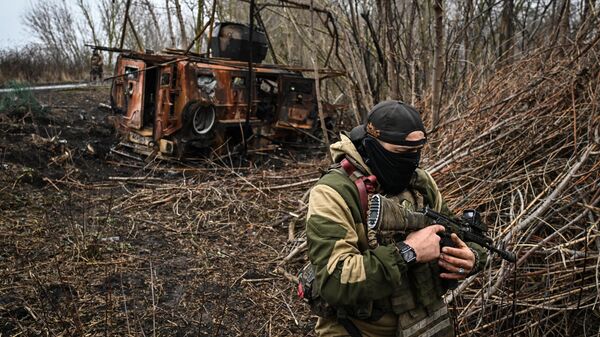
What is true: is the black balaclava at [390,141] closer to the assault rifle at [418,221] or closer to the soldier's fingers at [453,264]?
the assault rifle at [418,221]

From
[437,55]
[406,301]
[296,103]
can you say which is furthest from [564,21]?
[296,103]

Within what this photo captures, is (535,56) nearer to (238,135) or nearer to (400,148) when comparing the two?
(400,148)

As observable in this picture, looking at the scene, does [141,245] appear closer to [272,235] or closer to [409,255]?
[272,235]

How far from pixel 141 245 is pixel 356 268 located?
3838 millimetres

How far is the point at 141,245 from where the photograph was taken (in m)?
5.04

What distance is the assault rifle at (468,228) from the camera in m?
1.97

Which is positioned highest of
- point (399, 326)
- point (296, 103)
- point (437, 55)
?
point (437, 55)

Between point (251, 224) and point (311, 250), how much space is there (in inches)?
155

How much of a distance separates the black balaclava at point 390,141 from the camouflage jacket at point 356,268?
2.3 inches

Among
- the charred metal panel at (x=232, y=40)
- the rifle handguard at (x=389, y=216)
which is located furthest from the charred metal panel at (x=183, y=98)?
the rifle handguard at (x=389, y=216)

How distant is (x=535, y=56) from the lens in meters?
5.46

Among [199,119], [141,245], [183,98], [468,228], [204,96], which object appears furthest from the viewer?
[199,119]

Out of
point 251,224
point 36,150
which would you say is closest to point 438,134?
point 251,224

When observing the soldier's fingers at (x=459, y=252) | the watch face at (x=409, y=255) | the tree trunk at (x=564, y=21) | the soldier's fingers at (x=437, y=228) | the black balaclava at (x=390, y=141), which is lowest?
the soldier's fingers at (x=459, y=252)
